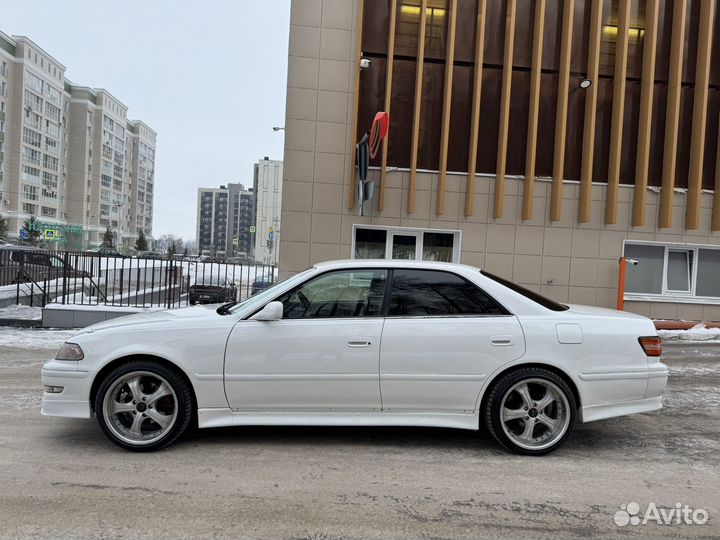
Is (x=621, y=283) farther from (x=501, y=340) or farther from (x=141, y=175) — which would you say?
(x=141, y=175)

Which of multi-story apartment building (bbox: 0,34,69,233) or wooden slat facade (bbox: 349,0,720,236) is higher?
multi-story apartment building (bbox: 0,34,69,233)

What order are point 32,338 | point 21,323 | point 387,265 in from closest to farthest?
point 387,265 < point 32,338 < point 21,323

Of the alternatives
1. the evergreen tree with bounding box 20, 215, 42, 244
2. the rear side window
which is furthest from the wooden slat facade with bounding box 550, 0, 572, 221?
the evergreen tree with bounding box 20, 215, 42, 244

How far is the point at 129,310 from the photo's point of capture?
426 inches

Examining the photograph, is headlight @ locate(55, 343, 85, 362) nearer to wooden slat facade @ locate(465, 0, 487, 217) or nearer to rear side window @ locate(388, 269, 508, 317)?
rear side window @ locate(388, 269, 508, 317)

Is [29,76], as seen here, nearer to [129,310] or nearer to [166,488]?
[129,310]

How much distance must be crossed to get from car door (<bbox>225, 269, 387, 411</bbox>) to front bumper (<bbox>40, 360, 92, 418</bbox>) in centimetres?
108

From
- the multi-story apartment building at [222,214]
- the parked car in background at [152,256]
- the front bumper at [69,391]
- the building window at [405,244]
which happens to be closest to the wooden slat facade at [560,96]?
the building window at [405,244]

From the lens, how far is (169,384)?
13.8 ft

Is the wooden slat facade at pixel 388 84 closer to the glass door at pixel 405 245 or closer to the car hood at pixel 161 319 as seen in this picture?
the glass door at pixel 405 245

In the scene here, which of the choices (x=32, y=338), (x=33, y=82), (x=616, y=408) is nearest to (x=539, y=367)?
(x=616, y=408)

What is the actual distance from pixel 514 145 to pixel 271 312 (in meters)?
9.61

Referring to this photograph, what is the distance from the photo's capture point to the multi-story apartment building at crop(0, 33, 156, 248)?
3105 inches

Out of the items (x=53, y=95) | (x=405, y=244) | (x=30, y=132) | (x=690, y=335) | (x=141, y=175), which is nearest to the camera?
(x=690, y=335)
